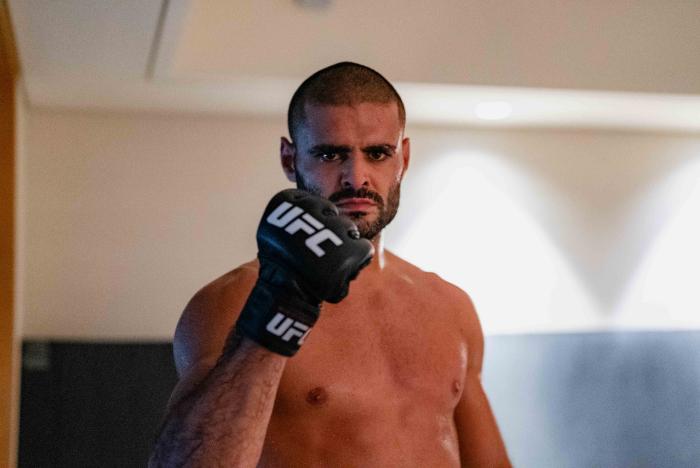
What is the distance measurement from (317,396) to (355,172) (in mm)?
345

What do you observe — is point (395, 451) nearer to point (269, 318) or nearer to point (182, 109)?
point (269, 318)

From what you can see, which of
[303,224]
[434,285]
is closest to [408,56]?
[434,285]

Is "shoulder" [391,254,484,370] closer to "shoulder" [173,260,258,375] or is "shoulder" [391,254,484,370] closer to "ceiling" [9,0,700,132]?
"shoulder" [173,260,258,375]

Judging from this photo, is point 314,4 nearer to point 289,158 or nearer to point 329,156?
point 289,158

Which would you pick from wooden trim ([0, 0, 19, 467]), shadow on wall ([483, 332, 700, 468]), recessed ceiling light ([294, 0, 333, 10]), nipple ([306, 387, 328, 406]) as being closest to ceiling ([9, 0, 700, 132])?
recessed ceiling light ([294, 0, 333, 10])

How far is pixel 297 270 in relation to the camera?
3.98ft

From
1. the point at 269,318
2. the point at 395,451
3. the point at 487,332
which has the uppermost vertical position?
the point at 269,318

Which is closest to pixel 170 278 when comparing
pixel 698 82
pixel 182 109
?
pixel 182 109

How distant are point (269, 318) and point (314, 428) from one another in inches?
18.3

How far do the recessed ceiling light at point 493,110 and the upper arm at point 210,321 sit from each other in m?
2.27

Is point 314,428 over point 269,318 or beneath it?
beneath

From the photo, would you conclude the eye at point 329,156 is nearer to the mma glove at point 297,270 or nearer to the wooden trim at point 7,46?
the mma glove at point 297,270

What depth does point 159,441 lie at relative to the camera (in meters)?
1.28

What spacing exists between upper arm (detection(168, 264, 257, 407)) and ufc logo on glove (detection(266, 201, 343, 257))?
29 centimetres
